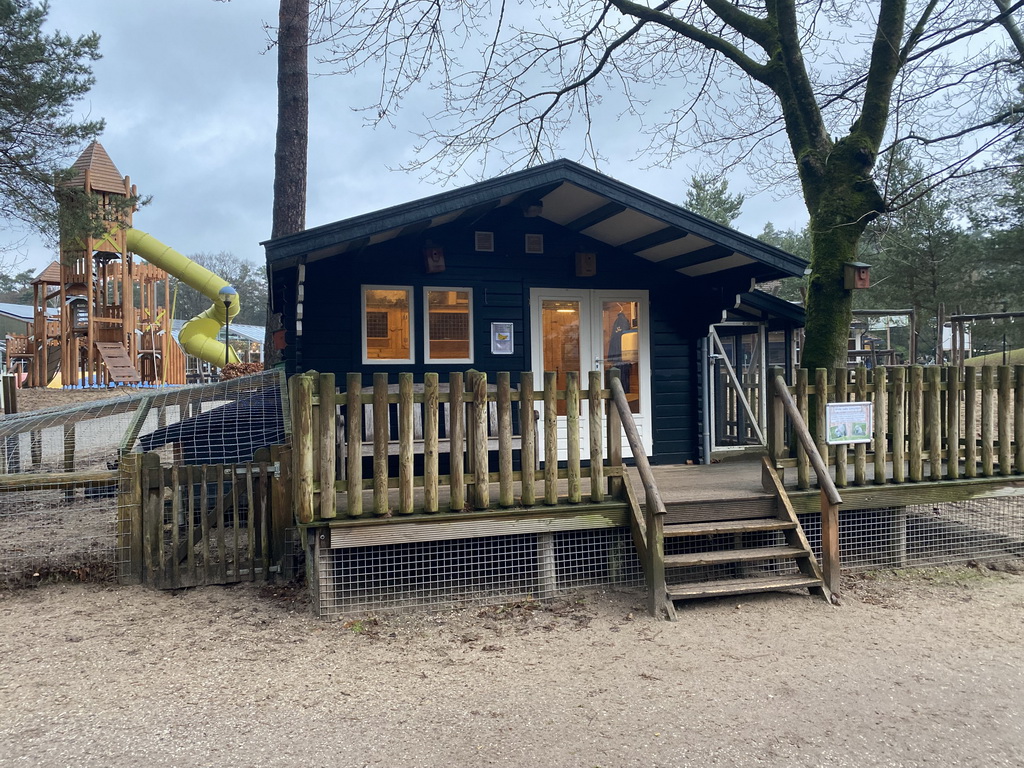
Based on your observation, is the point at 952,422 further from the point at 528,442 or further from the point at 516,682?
the point at 516,682

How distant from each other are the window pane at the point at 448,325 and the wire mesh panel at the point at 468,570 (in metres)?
2.63

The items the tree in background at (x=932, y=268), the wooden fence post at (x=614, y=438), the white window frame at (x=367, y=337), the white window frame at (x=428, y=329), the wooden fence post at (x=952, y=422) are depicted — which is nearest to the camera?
the wooden fence post at (x=614, y=438)

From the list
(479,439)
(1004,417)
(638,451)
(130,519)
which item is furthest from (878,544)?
(130,519)

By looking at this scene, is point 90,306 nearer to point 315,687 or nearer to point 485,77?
point 485,77

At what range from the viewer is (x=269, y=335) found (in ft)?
39.7

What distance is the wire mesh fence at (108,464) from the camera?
5715 mm

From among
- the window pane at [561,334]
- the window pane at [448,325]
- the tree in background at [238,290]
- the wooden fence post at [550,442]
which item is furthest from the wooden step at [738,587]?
the tree in background at [238,290]

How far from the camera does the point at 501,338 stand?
7.91 meters

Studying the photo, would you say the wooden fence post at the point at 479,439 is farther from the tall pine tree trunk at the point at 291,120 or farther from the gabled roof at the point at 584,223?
the tall pine tree trunk at the point at 291,120

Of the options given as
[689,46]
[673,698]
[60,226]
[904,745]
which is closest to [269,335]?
[60,226]

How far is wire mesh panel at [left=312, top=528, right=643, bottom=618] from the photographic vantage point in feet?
16.9

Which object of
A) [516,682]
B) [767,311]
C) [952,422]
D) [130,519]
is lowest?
[516,682]

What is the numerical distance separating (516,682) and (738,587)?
1.97 meters

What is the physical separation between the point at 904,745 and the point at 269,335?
10.8 metres
